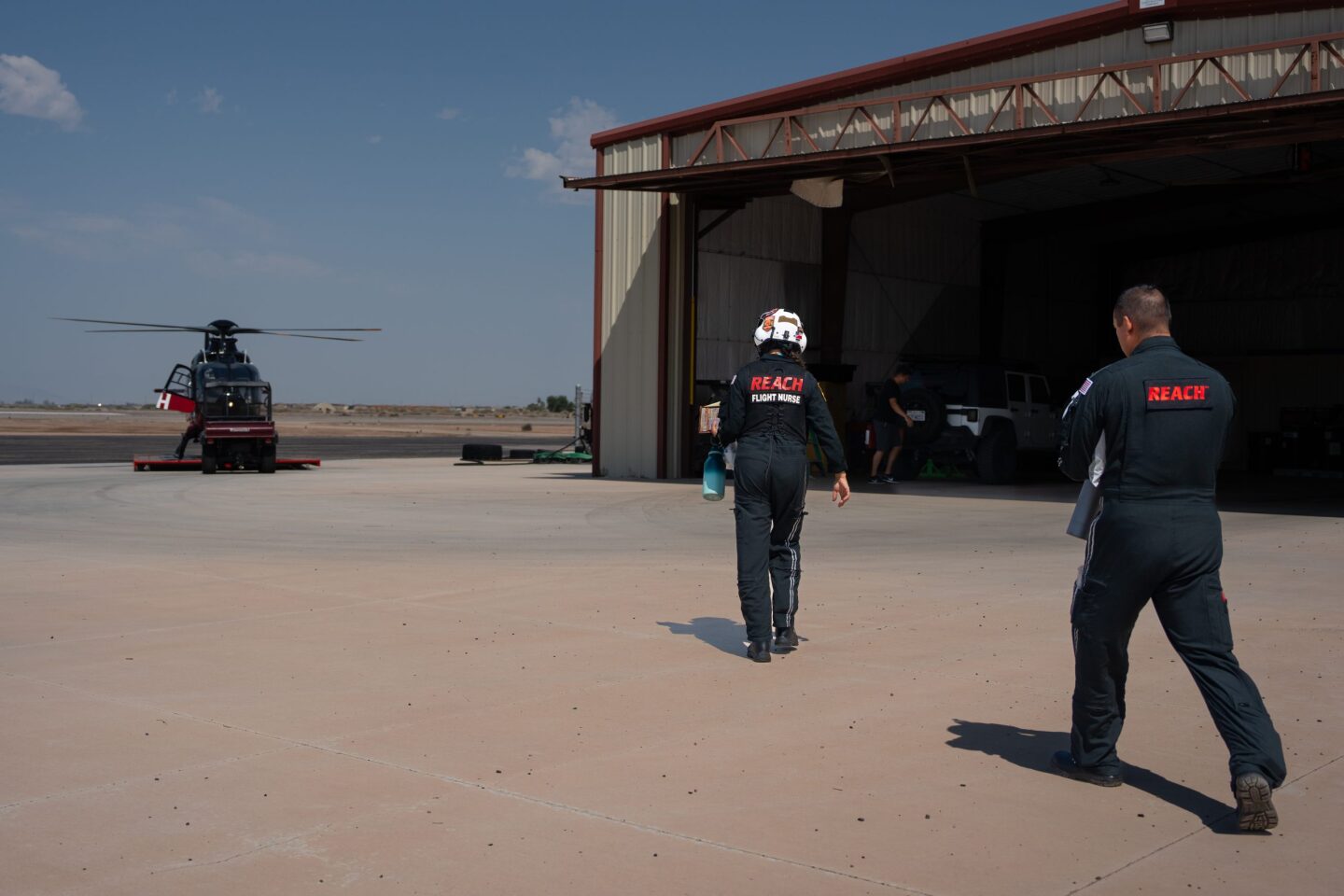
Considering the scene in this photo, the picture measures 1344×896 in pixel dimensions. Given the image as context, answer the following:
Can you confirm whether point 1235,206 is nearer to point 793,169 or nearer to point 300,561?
point 793,169

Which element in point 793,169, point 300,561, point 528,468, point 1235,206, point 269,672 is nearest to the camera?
point 269,672

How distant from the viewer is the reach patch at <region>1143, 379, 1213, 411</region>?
4383 mm

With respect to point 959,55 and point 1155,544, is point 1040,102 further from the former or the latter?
point 1155,544

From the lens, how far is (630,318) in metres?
24.7

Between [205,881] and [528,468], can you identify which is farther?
[528,468]

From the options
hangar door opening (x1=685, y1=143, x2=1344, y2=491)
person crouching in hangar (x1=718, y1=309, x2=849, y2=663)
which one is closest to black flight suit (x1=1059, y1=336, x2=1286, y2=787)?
person crouching in hangar (x1=718, y1=309, x2=849, y2=663)

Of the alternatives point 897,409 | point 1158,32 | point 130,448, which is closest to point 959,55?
point 1158,32

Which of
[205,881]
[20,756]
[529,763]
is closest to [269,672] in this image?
[20,756]

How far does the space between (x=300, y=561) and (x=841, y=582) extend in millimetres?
4541

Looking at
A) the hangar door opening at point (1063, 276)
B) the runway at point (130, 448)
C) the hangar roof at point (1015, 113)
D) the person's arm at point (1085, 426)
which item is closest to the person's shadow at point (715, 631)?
the person's arm at point (1085, 426)

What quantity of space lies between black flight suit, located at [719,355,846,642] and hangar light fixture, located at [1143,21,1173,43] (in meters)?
14.1

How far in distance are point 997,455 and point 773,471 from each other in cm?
1652

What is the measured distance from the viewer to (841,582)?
9711 mm

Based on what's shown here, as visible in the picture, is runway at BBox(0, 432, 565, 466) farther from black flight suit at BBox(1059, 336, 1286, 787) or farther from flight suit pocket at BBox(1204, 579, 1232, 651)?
flight suit pocket at BBox(1204, 579, 1232, 651)
